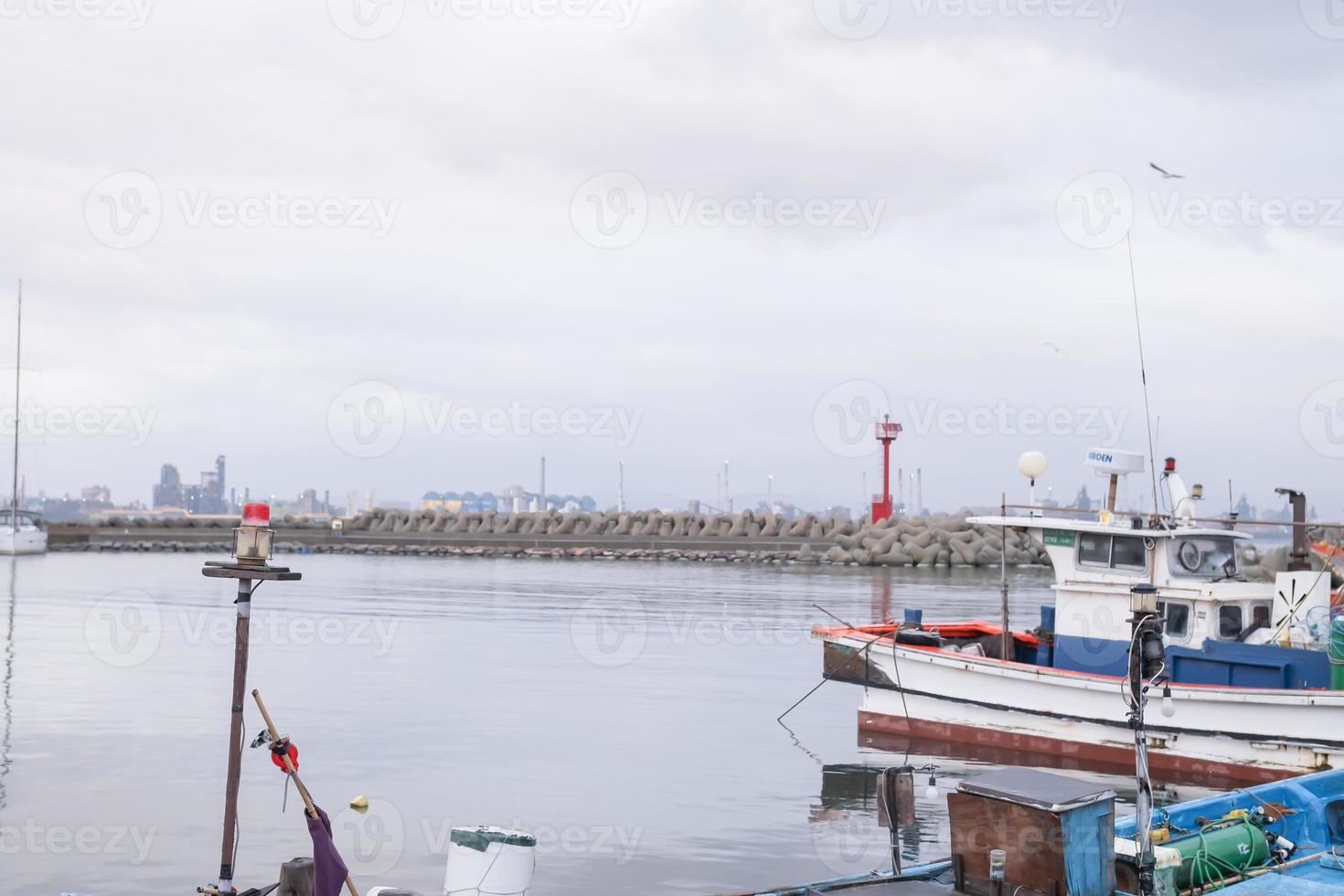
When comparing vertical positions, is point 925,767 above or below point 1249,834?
below

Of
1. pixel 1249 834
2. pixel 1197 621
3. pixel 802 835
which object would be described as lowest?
pixel 802 835

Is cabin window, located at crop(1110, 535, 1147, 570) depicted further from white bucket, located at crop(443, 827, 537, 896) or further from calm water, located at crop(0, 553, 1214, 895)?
white bucket, located at crop(443, 827, 537, 896)

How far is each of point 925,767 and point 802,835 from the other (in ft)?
12.1

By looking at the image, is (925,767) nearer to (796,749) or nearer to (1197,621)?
(796,749)

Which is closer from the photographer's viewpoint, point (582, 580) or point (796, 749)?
point (796, 749)

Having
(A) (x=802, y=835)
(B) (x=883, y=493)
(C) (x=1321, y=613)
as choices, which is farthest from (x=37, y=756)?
(B) (x=883, y=493)

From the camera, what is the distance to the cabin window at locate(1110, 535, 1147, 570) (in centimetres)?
1825

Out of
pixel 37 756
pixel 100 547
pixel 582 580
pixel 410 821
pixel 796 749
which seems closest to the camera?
pixel 410 821

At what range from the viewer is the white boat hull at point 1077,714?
1585cm

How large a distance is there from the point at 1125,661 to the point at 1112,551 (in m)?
1.87

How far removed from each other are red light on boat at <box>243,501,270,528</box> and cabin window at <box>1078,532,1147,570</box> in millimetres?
13886

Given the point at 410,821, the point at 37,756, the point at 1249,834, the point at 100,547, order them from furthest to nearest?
the point at 100,547 < the point at 37,756 < the point at 410,821 < the point at 1249,834

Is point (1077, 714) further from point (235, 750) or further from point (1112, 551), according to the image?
point (235, 750)

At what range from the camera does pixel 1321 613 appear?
16.8m
